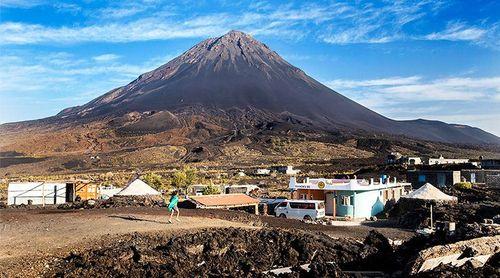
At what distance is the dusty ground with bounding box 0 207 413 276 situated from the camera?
659 inches

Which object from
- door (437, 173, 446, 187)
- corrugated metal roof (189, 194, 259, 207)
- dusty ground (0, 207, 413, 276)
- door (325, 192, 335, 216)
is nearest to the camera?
dusty ground (0, 207, 413, 276)

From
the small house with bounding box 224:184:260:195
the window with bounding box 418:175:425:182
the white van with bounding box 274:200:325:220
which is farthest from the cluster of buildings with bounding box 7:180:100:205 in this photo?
the window with bounding box 418:175:425:182

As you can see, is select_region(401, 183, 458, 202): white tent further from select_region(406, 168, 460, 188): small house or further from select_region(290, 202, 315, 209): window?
select_region(406, 168, 460, 188): small house

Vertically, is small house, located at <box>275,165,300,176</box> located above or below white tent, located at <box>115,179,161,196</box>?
above

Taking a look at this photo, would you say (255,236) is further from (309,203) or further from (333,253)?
(309,203)

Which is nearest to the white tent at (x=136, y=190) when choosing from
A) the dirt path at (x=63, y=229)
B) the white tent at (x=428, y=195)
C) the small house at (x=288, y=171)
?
the dirt path at (x=63, y=229)

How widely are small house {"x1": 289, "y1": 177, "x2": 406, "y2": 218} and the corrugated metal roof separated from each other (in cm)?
495

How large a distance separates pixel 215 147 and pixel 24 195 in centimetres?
11404

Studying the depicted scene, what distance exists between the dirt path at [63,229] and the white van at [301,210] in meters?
8.24

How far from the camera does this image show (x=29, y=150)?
155625mm

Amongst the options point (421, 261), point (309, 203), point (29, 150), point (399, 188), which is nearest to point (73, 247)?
point (421, 261)

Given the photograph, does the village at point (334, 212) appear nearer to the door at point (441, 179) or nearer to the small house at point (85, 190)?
the small house at point (85, 190)

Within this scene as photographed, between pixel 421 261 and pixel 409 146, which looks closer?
pixel 421 261

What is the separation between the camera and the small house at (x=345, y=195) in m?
34.6
